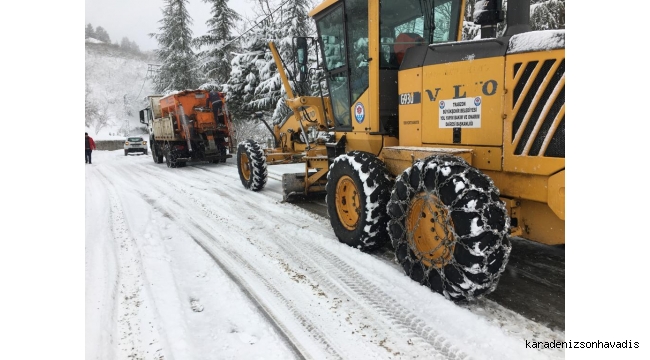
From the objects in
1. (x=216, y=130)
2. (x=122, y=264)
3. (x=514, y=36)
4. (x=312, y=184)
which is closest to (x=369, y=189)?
(x=514, y=36)

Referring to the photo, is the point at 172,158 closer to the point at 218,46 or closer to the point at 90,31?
the point at 218,46

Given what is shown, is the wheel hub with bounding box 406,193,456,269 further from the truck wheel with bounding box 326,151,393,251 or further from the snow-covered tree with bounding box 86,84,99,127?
the snow-covered tree with bounding box 86,84,99,127

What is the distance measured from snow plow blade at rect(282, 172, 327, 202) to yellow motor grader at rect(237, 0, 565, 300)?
1.88m

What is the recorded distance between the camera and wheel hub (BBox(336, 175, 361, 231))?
4.16 m

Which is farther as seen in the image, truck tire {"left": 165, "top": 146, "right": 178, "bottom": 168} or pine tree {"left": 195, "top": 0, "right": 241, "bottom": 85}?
pine tree {"left": 195, "top": 0, "right": 241, "bottom": 85}

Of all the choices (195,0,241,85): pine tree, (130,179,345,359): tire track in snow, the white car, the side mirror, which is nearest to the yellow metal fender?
(130,179,345,359): tire track in snow

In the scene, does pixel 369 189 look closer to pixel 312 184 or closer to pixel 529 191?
pixel 529 191

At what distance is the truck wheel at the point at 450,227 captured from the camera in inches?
99.8

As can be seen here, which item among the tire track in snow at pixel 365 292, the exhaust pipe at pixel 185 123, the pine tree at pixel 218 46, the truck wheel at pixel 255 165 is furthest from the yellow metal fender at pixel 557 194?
the pine tree at pixel 218 46

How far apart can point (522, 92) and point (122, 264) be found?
381 cm

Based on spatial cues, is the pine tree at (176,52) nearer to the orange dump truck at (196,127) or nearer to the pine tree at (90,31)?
the orange dump truck at (196,127)

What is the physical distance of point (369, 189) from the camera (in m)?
3.67

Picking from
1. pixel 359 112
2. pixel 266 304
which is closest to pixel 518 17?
pixel 359 112

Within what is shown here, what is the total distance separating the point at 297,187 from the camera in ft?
21.6
